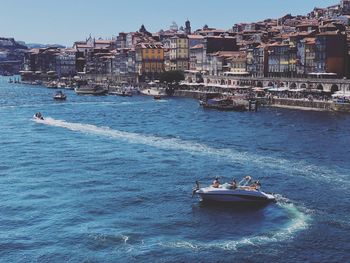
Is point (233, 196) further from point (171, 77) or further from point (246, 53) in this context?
point (171, 77)

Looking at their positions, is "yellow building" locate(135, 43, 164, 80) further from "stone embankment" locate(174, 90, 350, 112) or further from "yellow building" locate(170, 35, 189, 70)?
"stone embankment" locate(174, 90, 350, 112)

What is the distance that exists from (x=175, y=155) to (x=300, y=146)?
10460 millimetres

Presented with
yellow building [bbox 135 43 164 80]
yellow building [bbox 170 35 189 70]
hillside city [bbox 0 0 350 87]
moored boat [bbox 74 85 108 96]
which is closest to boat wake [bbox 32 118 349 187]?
hillside city [bbox 0 0 350 87]

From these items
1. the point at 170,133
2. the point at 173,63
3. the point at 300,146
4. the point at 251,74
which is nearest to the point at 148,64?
the point at 173,63

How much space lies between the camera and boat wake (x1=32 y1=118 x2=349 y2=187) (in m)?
37.9

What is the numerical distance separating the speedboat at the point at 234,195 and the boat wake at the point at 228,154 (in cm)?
599

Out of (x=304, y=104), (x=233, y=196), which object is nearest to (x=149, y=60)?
(x=304, y=104)

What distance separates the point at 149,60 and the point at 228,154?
363 ft

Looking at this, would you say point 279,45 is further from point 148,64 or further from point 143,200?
point 143,200

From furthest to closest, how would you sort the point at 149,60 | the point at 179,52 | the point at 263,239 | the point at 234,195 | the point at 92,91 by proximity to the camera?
the point at 149,60 < the point at 179,52 < the point at 92,91 < the point at 234,195 < the point at 263,239

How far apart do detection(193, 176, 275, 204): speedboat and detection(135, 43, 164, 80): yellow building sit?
401 ft

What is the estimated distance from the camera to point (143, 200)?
32.1 metres

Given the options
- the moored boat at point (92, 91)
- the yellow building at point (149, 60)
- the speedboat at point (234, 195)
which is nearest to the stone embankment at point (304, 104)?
the moored boat at point (92, 91)

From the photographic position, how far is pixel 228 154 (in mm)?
45562
